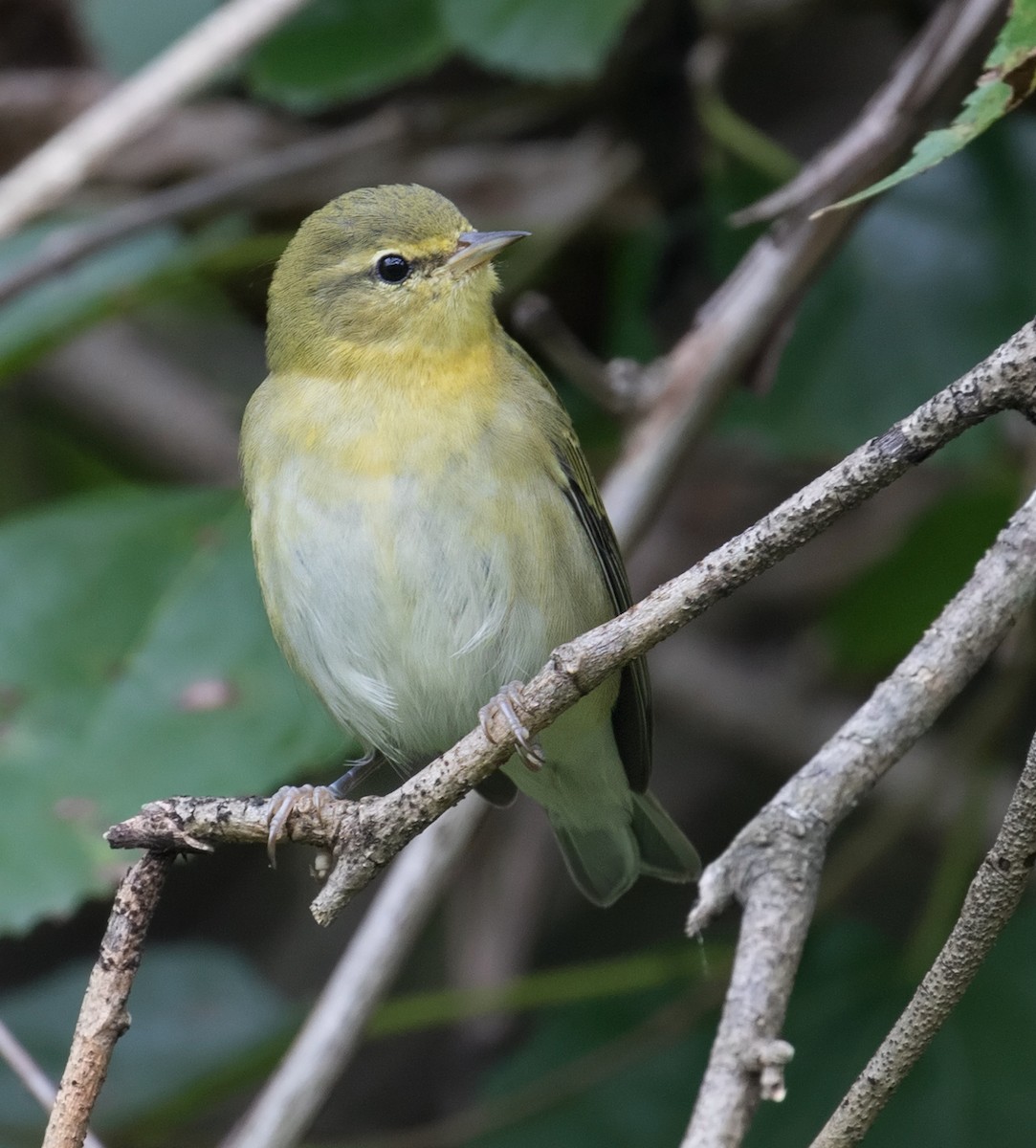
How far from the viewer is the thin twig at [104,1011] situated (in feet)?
5.74

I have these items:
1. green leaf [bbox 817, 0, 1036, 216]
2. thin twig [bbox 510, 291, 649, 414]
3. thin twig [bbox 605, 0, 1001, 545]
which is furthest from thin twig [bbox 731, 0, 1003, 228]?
green leaf [bbox 817, 0, 1036, 216]

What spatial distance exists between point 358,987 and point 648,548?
2.73 m

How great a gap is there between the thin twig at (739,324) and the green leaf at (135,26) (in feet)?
7.25

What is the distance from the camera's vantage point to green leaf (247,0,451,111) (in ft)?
14.4

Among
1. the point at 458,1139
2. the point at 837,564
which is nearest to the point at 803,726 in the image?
the point at 837,564

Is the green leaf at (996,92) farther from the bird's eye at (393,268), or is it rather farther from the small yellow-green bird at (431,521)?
the bird's eye at (393,268)

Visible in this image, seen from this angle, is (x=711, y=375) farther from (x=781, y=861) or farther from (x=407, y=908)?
(x=781, y=861)

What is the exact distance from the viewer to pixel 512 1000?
13.4ft

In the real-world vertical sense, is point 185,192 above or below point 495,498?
above

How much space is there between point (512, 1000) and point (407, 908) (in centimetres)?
124

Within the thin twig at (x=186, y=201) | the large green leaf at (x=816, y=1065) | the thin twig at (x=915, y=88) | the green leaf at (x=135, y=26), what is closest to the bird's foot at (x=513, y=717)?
the thin twig at (x=915, y=88)

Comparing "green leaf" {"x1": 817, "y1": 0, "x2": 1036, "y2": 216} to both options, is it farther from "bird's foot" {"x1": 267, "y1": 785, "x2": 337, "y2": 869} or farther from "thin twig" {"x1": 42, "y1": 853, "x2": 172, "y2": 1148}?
"thin twig" {"x1": 42, "y1": 853, "x2": 172, "y2": 1148}

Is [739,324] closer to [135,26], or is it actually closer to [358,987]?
[358,987]

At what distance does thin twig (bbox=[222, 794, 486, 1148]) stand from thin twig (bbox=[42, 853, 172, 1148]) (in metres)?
1.01
